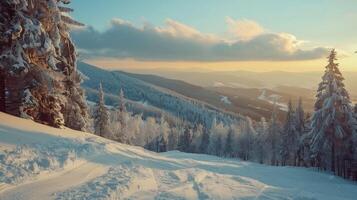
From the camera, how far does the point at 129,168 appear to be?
654 inches

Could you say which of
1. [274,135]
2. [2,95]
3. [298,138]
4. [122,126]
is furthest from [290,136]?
[2,95]

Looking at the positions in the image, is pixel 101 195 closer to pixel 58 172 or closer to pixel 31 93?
pixel 58 172

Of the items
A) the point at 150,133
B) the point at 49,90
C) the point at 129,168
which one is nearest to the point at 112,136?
the point at 49,90

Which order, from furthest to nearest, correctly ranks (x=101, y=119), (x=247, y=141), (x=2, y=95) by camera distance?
(x=247, y=141), (x=101, y=119), (x=2, y=95)

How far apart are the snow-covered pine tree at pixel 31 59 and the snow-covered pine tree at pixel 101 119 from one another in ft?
105

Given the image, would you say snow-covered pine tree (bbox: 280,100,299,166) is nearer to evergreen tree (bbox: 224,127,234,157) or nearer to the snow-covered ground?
evergreen tree (bbox: 224,127,234,157)

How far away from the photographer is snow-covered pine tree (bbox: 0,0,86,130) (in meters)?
20.7

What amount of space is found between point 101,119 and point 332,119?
31998mm

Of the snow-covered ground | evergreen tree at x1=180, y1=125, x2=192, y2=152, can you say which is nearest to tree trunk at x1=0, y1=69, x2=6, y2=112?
the snow-covered ground

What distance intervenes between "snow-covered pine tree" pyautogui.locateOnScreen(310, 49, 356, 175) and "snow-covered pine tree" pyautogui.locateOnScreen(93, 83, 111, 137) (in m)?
28.8

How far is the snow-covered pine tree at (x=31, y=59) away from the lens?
20672mm

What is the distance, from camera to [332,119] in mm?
40375

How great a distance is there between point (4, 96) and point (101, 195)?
13.2m

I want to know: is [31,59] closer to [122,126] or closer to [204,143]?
[122,126]
